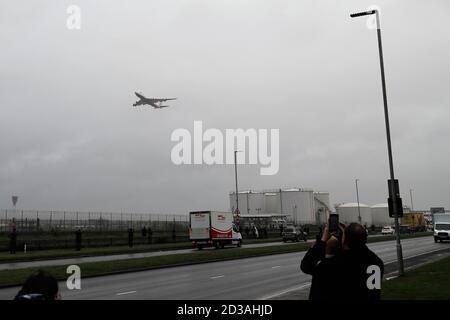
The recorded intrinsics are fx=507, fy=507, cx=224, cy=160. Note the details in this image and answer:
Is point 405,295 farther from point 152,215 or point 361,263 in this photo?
point 152,215

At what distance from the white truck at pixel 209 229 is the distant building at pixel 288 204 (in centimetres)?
5929

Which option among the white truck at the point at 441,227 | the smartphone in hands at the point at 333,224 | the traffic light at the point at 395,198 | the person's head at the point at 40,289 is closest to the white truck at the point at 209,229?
the white truck at the point at 441,227

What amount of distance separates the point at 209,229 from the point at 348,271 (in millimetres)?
38226

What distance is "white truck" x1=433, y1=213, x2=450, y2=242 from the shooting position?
4559 centimetres

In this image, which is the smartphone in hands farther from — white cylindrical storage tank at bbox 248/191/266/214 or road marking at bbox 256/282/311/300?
white cylindrical storage tank at bbox 248/191/266/214

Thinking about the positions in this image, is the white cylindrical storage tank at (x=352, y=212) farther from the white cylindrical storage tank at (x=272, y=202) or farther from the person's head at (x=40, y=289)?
the person's head at (x=40, y=289)

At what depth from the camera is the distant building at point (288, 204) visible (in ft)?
348

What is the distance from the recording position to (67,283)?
17.1m

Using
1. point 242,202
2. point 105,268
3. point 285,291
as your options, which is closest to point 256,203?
point 242,202

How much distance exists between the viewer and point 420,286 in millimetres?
12984

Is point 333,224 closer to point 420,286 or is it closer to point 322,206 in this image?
point 420,286

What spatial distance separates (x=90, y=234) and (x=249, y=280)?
33.5 metres
